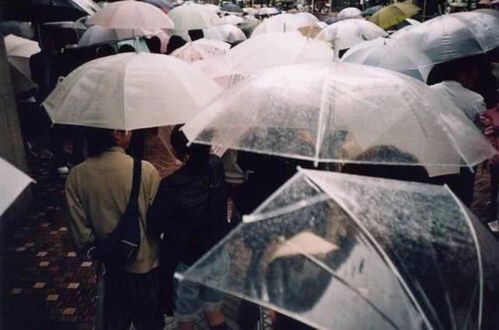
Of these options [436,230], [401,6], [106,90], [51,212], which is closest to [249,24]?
[401,6]

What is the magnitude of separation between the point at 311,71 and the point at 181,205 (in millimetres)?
1220

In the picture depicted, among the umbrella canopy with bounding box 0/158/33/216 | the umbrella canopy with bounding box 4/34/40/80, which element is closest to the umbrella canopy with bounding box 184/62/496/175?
the umbrella canopy with bounding box 0/158/33/216

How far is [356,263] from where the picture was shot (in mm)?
1692

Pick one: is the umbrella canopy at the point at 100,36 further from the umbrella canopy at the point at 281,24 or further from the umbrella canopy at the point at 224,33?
the umbrella canopy at the point at 224,33

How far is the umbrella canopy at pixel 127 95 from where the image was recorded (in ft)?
10.8

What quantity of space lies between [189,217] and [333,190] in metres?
1.48

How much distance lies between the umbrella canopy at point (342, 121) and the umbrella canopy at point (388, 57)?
2.26 metres

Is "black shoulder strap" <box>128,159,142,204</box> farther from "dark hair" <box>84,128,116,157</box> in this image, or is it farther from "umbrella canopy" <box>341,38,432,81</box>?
"umbrella canopy" <box>341,38,432,81</box>

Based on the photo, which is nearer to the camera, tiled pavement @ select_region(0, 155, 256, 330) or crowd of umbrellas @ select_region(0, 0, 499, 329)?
crowd of umbrellas @ select_region(0, 0, 499, 329)

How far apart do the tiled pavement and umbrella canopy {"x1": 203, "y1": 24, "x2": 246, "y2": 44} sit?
622cm

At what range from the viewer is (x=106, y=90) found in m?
3.38

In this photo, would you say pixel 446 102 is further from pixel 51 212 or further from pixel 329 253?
pixel 51 212

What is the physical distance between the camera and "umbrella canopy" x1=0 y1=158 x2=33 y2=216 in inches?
56.2

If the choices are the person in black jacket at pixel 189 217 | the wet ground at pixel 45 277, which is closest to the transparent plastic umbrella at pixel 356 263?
the person in black jacket at pixel 189 217
